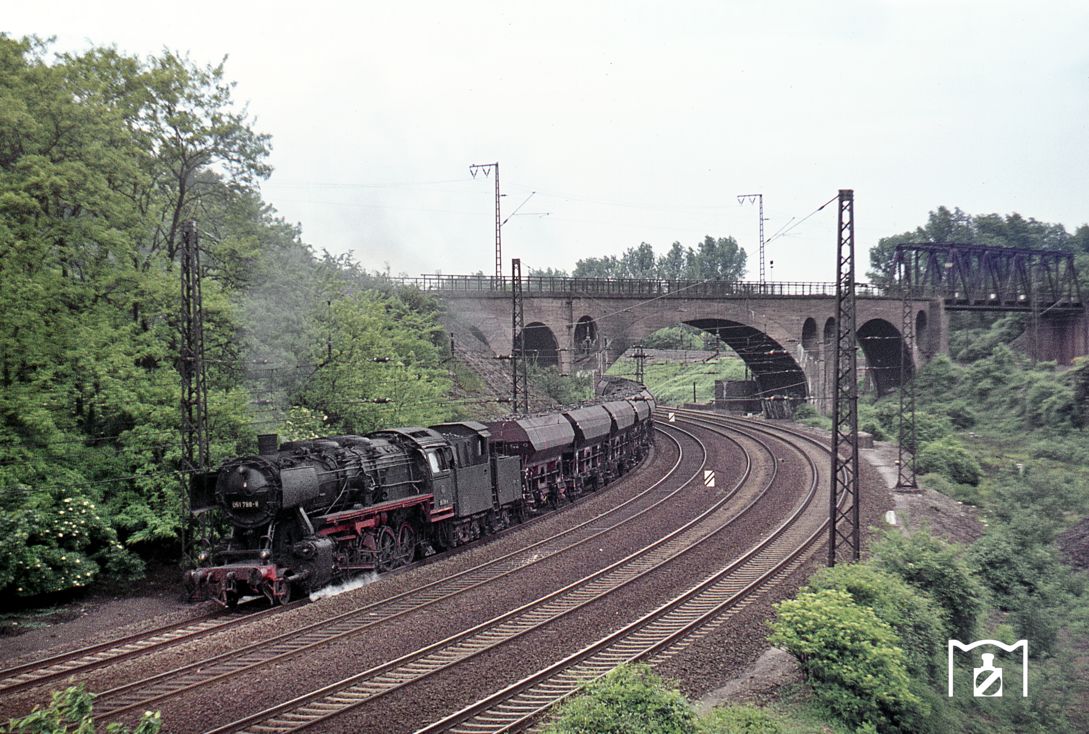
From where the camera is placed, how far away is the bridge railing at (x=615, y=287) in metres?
42.9

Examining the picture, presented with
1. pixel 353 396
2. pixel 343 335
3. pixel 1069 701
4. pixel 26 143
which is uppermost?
pixel 26 143

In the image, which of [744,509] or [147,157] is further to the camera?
[744,509]

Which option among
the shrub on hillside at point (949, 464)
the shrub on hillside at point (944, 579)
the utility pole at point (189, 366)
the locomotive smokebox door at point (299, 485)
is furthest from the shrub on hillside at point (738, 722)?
the shrub on hillside at point (949, 464)

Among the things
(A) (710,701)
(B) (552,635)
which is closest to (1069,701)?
(A) (710,701)

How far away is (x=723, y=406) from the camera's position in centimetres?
6122

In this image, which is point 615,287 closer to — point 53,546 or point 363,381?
point 363,381

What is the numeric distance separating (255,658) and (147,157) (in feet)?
49.6

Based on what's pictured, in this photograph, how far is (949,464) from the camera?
117ft


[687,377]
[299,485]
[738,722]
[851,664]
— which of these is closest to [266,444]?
[299,485]

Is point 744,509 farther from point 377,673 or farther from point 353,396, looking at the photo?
point 377,673

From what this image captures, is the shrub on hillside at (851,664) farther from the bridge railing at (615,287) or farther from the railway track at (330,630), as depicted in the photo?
the bridge railing at (615,287)

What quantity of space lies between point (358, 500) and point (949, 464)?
29433 millimetres

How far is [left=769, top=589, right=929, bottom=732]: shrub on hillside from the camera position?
11.7 m

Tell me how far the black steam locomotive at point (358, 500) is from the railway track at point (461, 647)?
399 cm
